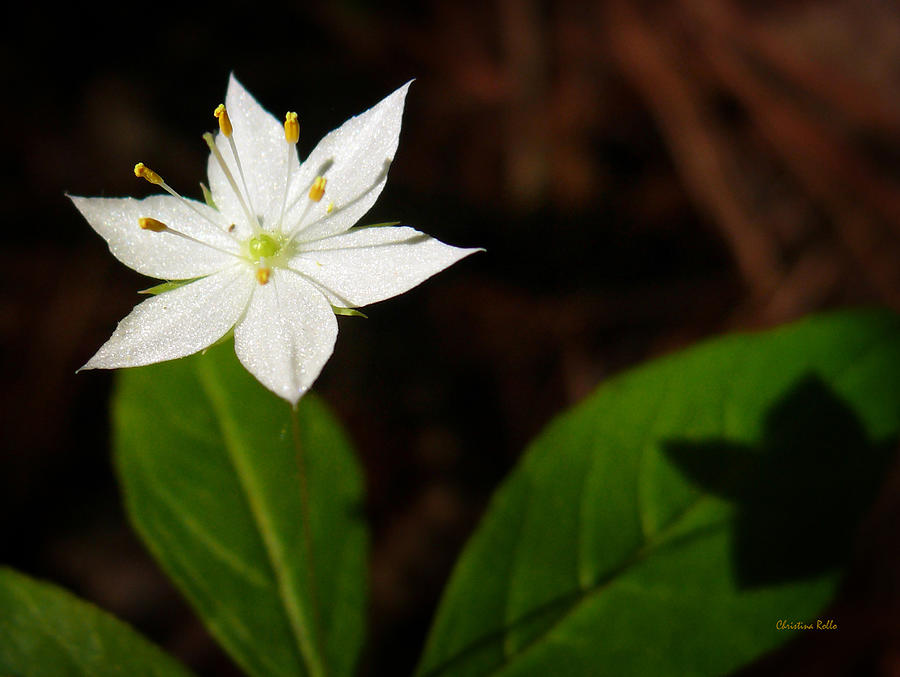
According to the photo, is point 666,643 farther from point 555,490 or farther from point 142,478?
point 142,478

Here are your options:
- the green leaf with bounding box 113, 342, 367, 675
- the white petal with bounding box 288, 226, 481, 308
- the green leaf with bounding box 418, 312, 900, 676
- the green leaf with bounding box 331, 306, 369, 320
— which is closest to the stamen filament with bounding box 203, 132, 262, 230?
the white petal with bounding box 288, 226, 481, 308

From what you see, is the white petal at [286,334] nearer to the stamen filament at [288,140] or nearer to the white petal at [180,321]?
the white petal at [180,321]

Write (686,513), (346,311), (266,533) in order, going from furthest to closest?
(266,533) < (686,513) < (346,311)

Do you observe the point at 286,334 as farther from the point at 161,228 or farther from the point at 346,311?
the point at 161,228

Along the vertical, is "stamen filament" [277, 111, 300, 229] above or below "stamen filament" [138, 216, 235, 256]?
above

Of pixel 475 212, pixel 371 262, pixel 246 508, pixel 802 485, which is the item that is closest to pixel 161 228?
pixel 371 262

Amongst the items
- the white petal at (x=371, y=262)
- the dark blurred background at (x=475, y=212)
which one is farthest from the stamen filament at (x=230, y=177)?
the dark blurred background at (x=475, y=212)

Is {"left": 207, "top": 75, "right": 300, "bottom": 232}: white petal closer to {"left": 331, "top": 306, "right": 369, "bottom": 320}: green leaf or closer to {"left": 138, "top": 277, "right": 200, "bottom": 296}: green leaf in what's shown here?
{"left": 138, "top": 277, "right": 200, "bottom": 296}: green leaf
